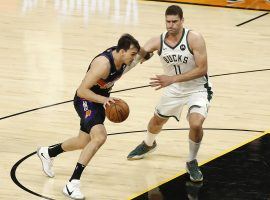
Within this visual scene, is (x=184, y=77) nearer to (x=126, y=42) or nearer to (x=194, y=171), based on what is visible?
(x=126, y=42)

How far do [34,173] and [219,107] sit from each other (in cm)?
417

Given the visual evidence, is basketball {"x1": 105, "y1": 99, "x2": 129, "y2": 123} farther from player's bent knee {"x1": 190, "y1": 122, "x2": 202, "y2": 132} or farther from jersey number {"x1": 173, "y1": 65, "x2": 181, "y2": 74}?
jersey number {"x1": 173, "y1": 65, "x2": 181, "y2": 74}

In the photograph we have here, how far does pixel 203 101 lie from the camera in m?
9.51

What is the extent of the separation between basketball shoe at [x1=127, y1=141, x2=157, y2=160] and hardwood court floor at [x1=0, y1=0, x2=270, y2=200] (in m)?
0.11

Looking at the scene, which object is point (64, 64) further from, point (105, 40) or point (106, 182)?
point (106, 182)

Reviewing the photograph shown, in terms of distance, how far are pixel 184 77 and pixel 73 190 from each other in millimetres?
1907

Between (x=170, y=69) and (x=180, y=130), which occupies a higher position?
(x=170, y=69)

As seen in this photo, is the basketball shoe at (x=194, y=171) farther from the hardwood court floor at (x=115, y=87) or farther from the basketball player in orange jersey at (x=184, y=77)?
the hardwood court floor at (x=115, y=87)

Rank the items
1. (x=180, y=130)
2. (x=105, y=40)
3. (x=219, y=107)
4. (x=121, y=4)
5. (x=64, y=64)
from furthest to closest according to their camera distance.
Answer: (x=121, y=4), (x=105, y=40), (x=64, y=64), (x=219, y=107), (x=180, y=130)

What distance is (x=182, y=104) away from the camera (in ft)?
32.0

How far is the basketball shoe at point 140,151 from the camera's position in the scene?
33.6 ft

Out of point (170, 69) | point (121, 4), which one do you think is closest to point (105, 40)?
point (121, 4)

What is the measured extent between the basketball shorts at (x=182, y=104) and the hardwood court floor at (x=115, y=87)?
0.73 meters

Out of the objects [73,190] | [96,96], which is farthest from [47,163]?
[96,96]
